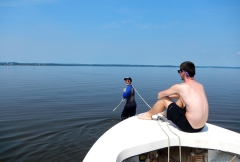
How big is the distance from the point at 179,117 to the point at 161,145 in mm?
818

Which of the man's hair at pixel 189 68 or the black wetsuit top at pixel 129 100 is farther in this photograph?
the black wetsuit top at pixel 129 100

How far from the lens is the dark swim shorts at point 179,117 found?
160 inches

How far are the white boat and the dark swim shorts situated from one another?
11 centimetres

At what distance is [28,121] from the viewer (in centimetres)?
1000

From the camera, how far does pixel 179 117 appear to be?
4.21m

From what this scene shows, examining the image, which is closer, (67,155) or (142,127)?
(142,127)

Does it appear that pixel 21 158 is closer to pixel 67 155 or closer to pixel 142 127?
pixel 67 155

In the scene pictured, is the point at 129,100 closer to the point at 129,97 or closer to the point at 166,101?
the point at 129,97

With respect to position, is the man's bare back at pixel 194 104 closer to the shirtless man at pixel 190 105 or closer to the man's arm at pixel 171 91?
the shirtless man at pixel 190 105

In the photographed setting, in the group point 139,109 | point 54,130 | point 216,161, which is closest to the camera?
point 216,161

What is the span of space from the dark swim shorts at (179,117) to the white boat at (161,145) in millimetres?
105

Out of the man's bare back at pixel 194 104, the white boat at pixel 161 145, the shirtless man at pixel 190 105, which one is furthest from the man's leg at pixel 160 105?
the man's bare back at pixel 194 104

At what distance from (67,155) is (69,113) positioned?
549 centimetres

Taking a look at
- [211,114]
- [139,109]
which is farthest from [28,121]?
[211,114]
